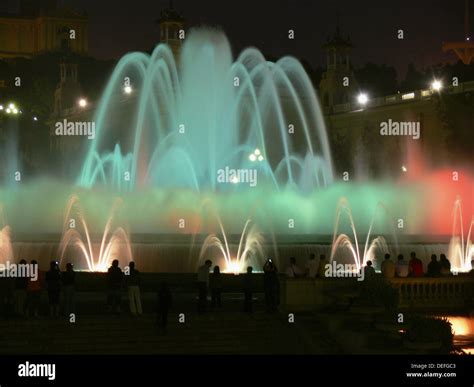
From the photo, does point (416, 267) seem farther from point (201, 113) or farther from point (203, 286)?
point (201, 113)

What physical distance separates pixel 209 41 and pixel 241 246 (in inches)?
662

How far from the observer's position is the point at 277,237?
27.3 meters

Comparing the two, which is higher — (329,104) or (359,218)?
(329,104)

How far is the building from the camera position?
15862cm

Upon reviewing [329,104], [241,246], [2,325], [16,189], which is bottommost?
[2,325]

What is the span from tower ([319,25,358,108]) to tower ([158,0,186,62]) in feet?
78.5

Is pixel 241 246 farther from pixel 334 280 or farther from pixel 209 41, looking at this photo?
pixel 209 41

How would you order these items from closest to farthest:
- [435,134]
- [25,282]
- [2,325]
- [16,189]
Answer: [2,325] < [25,282] < [16,189] < [435,134]

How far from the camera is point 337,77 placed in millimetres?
79625

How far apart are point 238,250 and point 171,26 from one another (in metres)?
28.5

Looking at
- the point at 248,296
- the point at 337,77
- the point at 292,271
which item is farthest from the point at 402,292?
the point at 337,77

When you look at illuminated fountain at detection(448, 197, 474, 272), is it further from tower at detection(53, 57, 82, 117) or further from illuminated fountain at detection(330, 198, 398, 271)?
tower at detection(53, 57, 82, 117)

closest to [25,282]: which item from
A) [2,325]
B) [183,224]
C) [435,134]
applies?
[2,325]

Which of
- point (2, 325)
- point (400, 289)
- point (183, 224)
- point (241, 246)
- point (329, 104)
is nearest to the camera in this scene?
point (2, 325)
